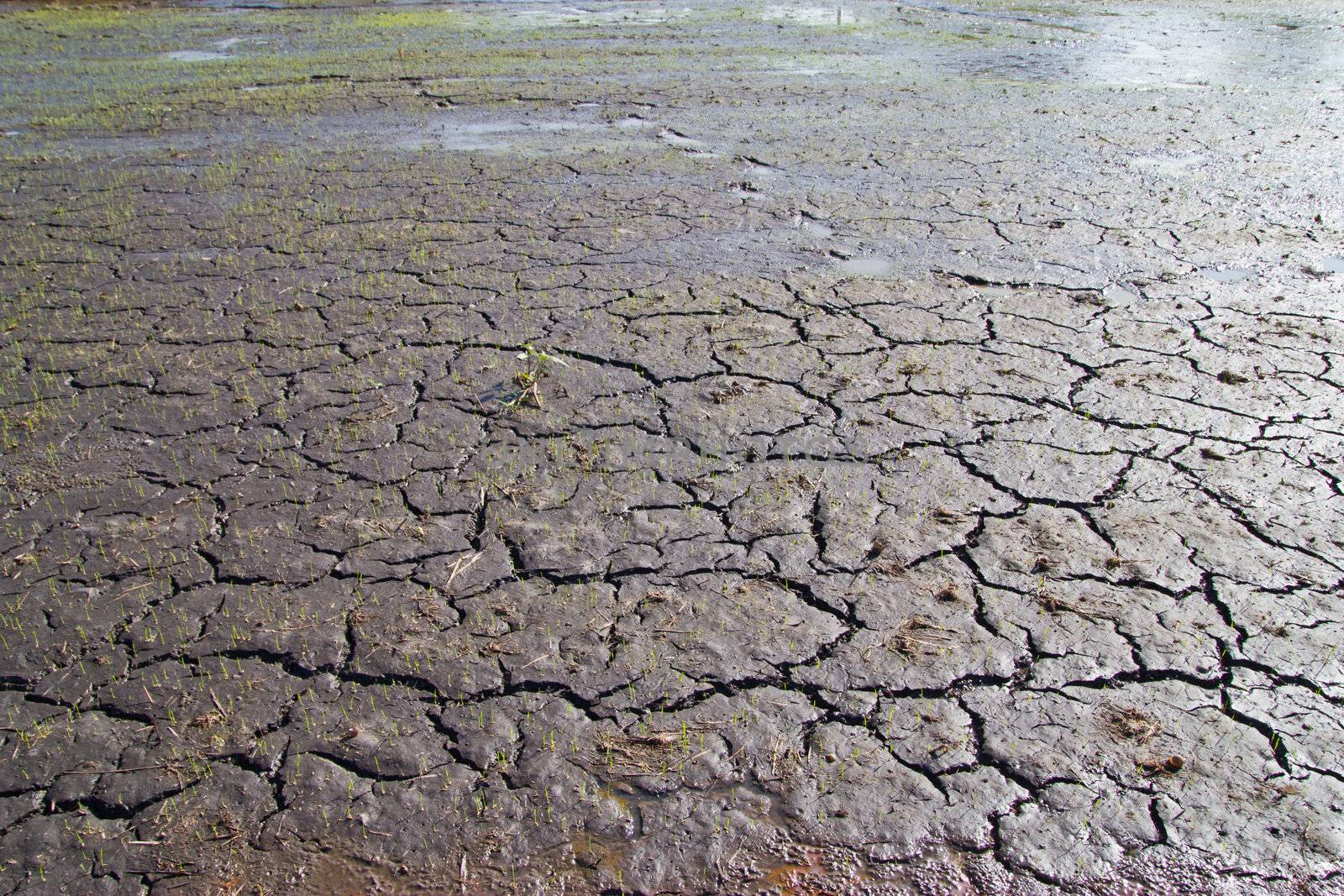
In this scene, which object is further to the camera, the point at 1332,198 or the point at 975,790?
the point at 1332,198

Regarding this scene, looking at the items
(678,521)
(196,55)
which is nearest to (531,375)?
(678,521)

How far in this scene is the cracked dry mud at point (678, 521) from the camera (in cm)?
230

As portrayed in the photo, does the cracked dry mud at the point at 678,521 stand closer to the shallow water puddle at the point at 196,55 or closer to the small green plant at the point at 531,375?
the small green plant at the point at 531,375

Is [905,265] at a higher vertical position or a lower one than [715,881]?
higher

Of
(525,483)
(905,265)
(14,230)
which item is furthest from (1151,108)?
(14,230)

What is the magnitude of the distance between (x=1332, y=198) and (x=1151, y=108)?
258 centimetres

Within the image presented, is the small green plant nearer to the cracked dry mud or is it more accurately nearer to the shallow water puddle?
the cracked dry mud

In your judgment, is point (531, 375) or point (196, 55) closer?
point (531, 375)

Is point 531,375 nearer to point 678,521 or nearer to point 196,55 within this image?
point 678,521

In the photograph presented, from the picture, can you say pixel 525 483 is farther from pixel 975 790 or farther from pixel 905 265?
pixel 905 265

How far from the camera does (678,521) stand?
3.35 m

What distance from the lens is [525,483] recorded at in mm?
3586

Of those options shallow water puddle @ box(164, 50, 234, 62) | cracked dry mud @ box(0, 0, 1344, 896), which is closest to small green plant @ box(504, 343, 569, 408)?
cracked dry mud @ box(0, 0, 1344, 896)

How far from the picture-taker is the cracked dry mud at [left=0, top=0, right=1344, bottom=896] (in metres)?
2.30
